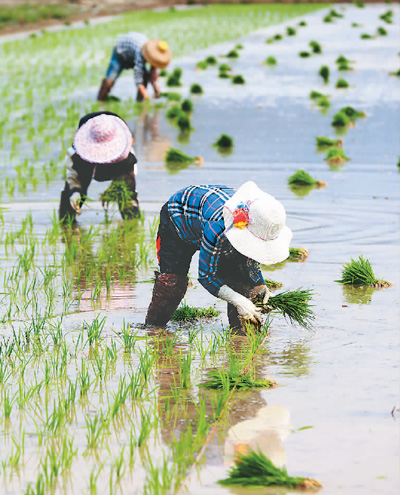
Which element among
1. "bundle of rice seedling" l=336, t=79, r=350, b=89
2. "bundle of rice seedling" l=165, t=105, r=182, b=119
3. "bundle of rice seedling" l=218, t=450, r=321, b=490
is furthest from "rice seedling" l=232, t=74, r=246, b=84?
"bundle of rice seedling" l=218, t=450, r=321, b=490

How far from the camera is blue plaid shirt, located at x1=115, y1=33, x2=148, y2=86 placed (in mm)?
16125

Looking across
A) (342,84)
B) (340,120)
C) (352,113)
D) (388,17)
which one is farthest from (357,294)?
(388,17)

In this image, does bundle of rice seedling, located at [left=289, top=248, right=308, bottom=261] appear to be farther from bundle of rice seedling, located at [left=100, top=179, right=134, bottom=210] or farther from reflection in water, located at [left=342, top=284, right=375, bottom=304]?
bundle of rice seedling, located at [left=100, top=179, right=134, bottom=210]

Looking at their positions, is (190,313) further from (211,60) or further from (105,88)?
(211,60)

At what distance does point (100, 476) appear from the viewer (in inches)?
167

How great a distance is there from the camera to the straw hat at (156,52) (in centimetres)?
1579

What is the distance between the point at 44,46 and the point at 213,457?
78.3ft

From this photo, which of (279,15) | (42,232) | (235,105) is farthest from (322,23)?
(42,232)

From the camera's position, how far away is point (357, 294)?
7.20 meters

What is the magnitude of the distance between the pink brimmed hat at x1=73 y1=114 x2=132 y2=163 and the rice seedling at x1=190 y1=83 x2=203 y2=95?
1039 cm

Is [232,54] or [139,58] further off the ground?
[139,58]

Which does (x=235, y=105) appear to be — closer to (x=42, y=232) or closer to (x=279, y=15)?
(x=42, y=232)

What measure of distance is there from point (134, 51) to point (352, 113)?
322 centimetres

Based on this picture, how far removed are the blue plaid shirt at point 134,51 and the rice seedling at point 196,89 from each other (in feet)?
7.71
